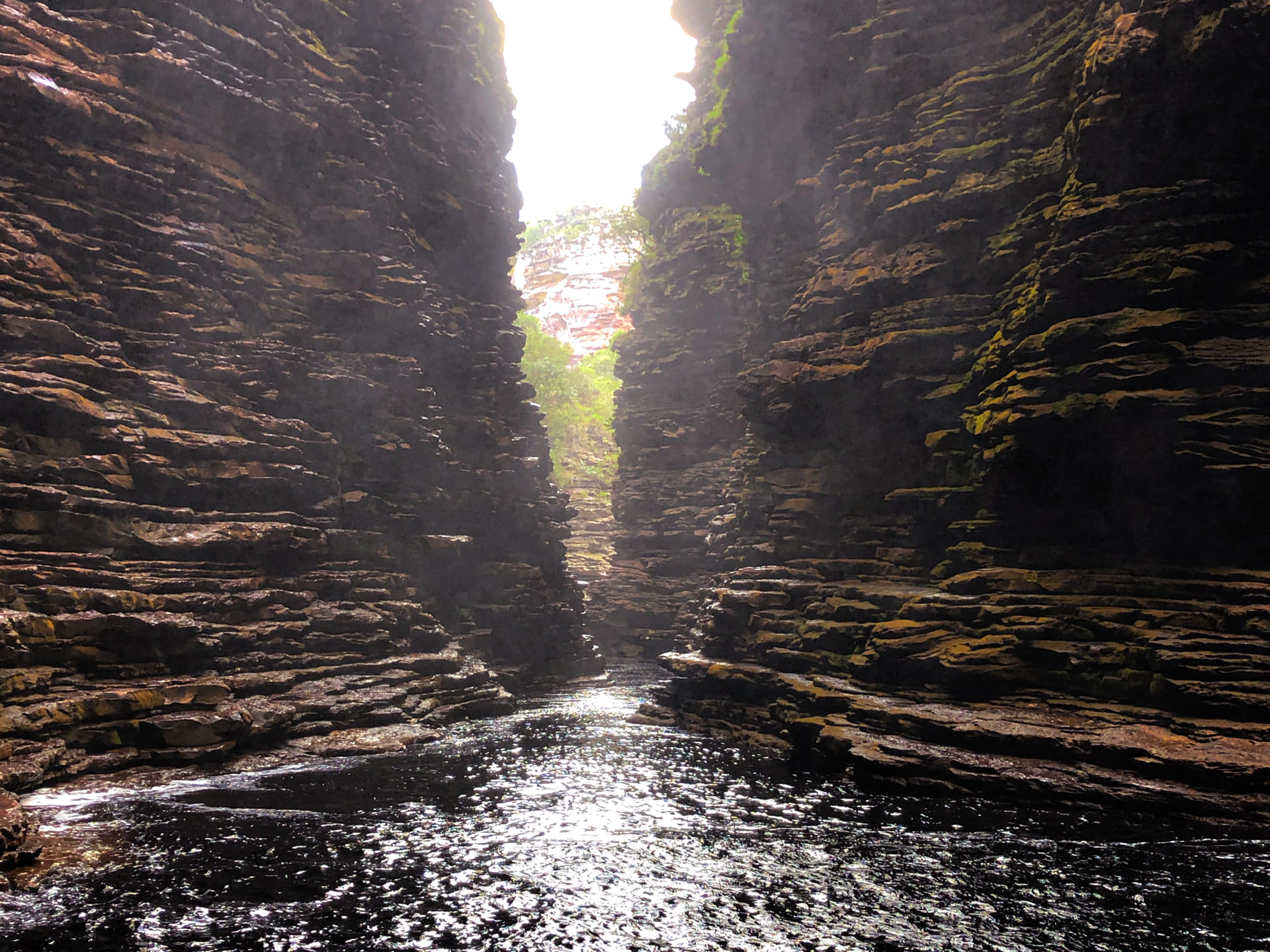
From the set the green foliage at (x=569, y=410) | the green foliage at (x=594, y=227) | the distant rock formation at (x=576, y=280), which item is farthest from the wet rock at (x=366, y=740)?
the distant rock formation at (x=576, y=280)

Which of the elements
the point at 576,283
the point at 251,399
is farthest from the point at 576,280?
the point at 251,399

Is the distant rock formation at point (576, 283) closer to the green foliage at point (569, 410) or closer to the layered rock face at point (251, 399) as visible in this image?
the green foliage at point (569, 410)

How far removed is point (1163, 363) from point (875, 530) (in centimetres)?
967

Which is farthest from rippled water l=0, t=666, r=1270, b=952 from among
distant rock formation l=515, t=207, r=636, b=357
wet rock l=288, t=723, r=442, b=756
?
distant rock formation l=515, t=207, r=636, b=357

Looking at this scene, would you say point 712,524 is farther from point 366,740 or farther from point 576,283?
point 576,283

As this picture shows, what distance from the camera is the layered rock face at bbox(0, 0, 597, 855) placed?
17531 mm

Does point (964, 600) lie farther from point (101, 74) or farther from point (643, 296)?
point (643, 296)

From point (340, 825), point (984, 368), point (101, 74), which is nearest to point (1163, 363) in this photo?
point (984, 368)

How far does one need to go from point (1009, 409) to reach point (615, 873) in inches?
613

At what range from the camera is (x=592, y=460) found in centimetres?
6944

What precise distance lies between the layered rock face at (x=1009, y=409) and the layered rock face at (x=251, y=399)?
1070 centimetres

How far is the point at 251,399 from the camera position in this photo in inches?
981

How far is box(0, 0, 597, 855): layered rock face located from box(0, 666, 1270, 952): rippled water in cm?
416

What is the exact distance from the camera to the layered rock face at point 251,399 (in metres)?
17.5
